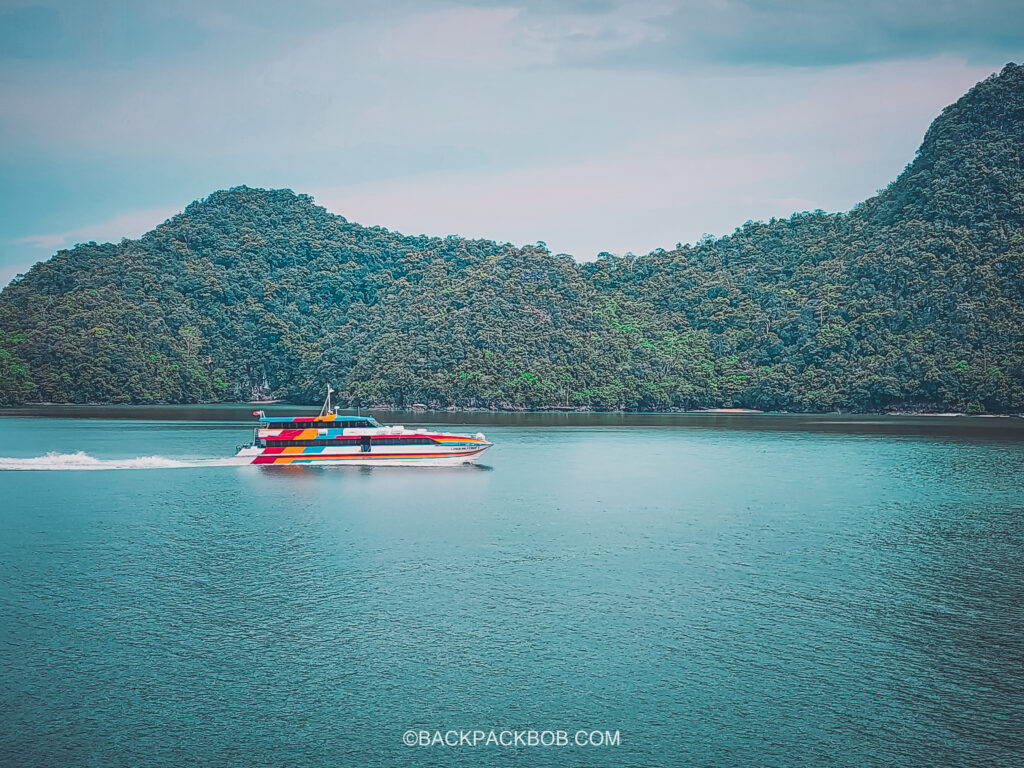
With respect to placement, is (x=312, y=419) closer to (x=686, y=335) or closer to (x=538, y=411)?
(x=538, y=411)

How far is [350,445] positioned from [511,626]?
40.2 metres

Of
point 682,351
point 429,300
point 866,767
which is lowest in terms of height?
point 866,767

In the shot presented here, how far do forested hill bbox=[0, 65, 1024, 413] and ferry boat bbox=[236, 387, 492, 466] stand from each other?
96.8 metres

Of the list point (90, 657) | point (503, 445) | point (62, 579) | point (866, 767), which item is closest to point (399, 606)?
point (90, 657)

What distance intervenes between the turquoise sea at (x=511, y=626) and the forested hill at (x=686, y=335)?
108 meters

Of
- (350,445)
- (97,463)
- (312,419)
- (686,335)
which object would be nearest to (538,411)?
(686,335)

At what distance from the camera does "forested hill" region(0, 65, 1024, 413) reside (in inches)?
5758

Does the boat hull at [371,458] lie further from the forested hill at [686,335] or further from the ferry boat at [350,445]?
the forested hill at [686,335]

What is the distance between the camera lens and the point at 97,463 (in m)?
58.3

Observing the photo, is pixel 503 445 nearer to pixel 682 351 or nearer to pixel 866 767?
pixel 866 767

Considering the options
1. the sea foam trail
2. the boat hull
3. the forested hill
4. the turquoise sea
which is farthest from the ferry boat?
the forested hill

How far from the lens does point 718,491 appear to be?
49.6 metres

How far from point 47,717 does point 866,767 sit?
53.0 feet

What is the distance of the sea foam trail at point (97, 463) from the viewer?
5784cm
